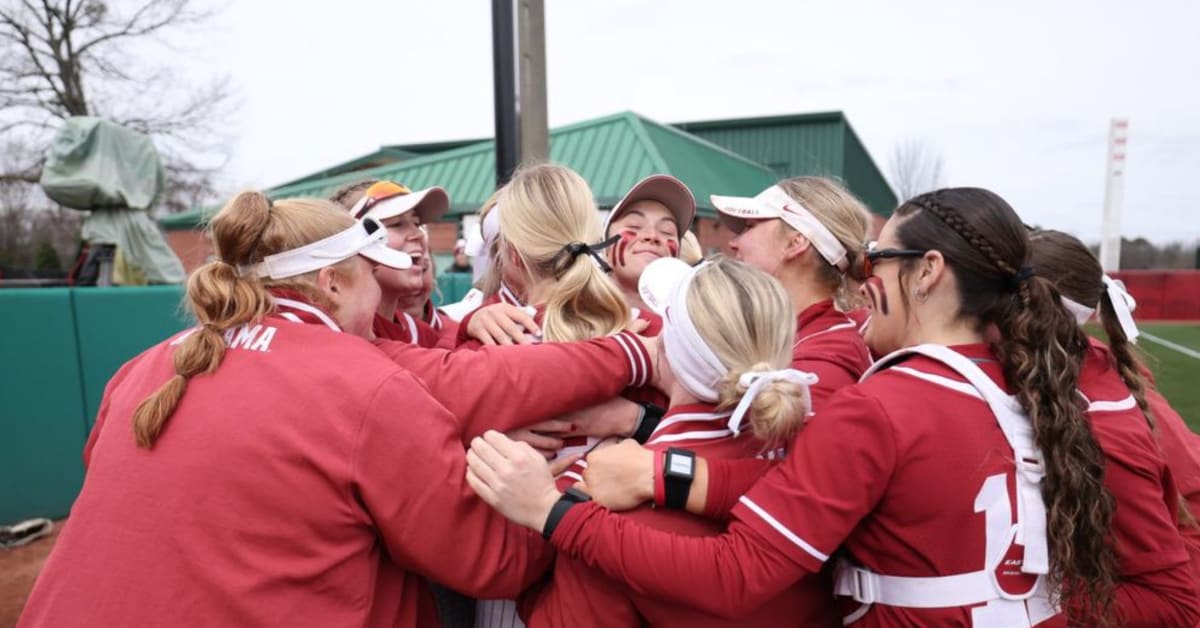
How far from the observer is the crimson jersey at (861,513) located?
149 centimetres

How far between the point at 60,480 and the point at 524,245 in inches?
205

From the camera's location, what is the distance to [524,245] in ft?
7.26

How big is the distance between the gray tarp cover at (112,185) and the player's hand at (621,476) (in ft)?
24.9

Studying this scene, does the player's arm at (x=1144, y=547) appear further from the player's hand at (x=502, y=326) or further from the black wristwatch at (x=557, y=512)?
the player's hand at (x=502, y=326)

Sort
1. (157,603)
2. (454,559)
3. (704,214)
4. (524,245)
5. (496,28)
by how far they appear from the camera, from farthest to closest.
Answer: (704,214) < (496,28) < (524,245) < (454,559) < (157,603)

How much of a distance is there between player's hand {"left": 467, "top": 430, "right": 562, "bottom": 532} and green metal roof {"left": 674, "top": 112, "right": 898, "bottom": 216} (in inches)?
1180

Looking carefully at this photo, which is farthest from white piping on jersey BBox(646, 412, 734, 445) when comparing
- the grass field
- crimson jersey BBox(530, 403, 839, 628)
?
the grass field

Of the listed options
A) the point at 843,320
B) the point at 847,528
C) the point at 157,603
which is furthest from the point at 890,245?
the point at 157,603

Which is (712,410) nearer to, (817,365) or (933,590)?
(817,365)

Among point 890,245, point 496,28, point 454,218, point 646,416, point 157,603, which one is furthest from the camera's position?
point 454,218

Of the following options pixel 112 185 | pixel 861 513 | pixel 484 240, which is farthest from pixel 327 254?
pixel 112 185

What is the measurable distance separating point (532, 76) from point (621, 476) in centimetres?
484

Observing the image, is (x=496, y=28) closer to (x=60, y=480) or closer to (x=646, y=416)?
(x=646, y=416)

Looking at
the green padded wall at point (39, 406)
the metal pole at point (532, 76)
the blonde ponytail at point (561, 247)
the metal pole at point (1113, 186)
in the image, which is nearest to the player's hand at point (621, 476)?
the blonde ponytail at point (561, 247)
